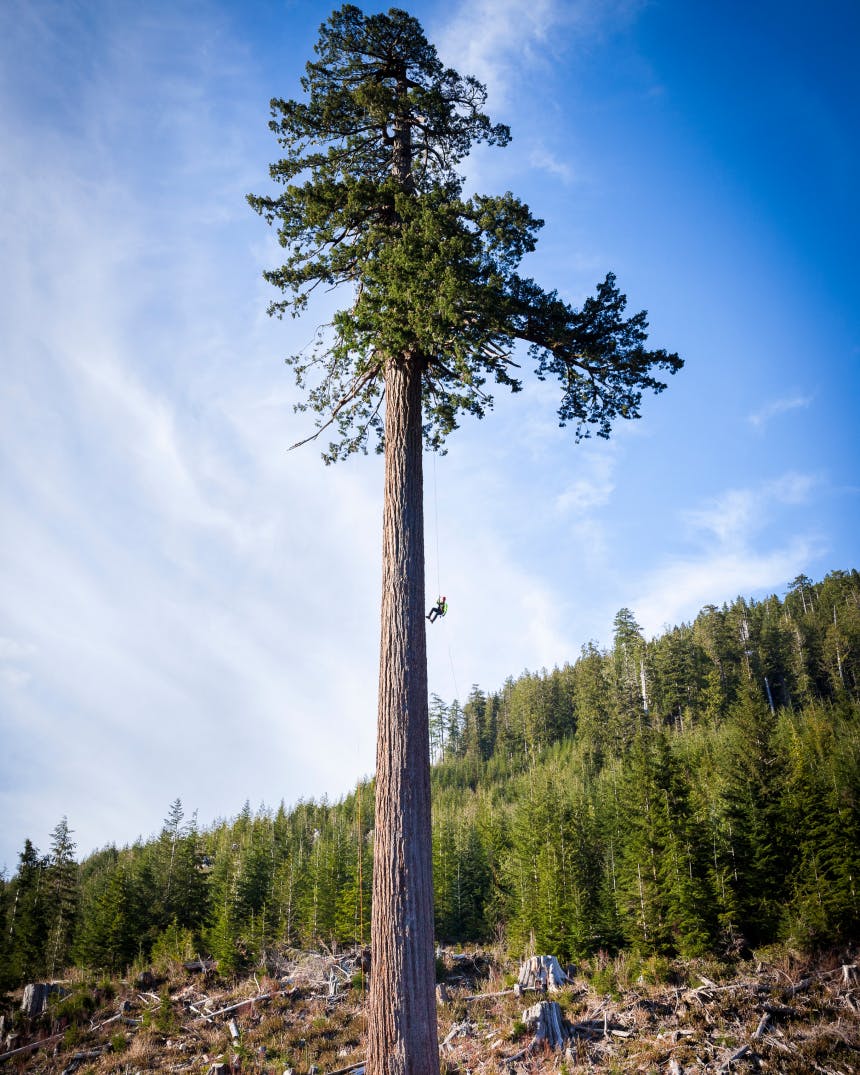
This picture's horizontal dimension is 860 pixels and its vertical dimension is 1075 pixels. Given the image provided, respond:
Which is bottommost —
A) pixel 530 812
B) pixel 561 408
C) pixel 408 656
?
pixel 530 812

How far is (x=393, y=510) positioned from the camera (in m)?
7.00

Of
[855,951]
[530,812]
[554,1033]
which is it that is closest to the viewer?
[554,1033]

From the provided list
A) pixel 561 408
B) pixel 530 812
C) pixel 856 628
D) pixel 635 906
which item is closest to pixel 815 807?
pixel 635 906

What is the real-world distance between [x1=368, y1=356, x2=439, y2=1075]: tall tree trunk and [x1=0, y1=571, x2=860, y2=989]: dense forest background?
3.48 m

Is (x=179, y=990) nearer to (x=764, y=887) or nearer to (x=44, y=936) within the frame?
(x=44, y=936)

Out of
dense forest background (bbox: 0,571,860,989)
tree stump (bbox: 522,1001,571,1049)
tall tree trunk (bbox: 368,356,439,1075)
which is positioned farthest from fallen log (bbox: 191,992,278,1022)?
tall tree trunk (bbox: 368,356,439,1075)

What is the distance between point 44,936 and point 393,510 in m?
39.0

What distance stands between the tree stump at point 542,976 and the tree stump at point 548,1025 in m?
3.71

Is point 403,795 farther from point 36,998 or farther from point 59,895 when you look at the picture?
point 59,895

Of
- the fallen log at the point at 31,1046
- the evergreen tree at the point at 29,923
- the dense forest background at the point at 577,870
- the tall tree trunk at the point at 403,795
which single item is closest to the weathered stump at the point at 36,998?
the fallen log at the point at 31,1046

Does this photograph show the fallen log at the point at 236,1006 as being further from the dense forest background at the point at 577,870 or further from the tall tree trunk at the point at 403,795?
the tall tree trunk at the point at 403,795

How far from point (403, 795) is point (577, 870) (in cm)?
2423

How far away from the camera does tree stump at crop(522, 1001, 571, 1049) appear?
40.0ft

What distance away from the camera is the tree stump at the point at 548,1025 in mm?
12203
